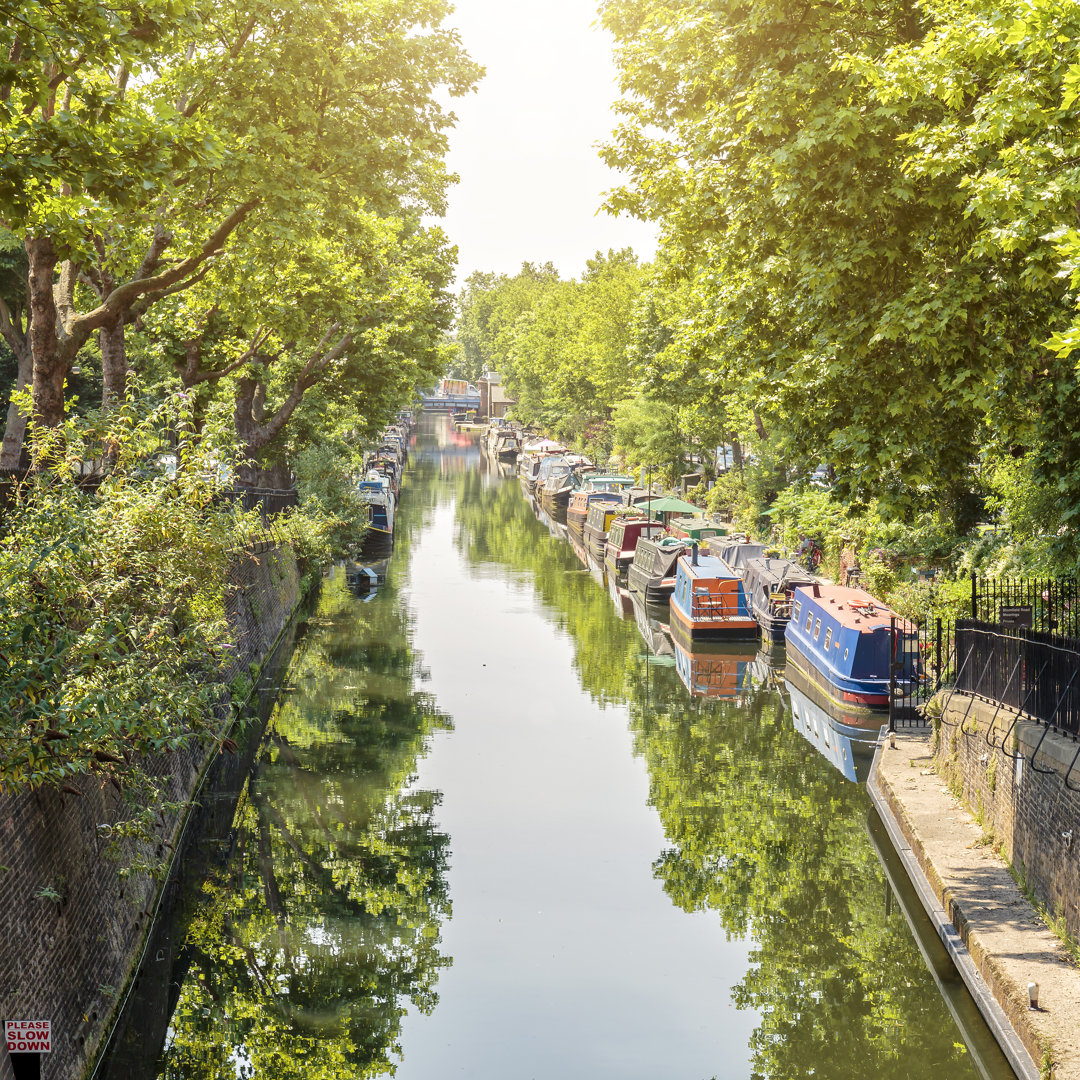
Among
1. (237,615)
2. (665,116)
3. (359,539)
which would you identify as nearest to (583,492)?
(359,539)

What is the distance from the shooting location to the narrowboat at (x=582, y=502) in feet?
172

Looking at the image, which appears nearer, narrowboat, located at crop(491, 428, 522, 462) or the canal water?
the canal water

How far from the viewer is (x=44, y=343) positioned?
13.5m

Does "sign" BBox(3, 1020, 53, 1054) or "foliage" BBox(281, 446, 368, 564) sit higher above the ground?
"foliage" BBox(281, 446, 368, 564)

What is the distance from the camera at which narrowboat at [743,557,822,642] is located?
31375 millimetres

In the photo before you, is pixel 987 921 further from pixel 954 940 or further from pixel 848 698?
pixel 848 698

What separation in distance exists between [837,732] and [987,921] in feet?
37.6

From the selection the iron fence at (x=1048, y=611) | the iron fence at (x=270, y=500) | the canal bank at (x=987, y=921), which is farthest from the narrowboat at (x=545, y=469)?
the iron fence at (x=1048, y=611)

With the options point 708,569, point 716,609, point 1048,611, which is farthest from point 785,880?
point 708,569

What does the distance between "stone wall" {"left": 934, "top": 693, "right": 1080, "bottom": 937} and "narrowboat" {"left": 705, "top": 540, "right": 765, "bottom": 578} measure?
2003 centimetres

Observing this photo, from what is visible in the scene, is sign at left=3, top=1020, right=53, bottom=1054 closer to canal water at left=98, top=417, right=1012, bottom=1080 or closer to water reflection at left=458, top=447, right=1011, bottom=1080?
canal water at left=98, top=417, right=1012, bottom=1080

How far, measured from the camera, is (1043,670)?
1240cm

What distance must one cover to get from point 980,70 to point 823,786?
12.6 metres

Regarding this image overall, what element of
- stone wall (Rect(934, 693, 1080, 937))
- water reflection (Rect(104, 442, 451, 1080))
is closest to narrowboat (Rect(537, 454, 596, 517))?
water reflection (Rect(104, 442, 451, 1080))
